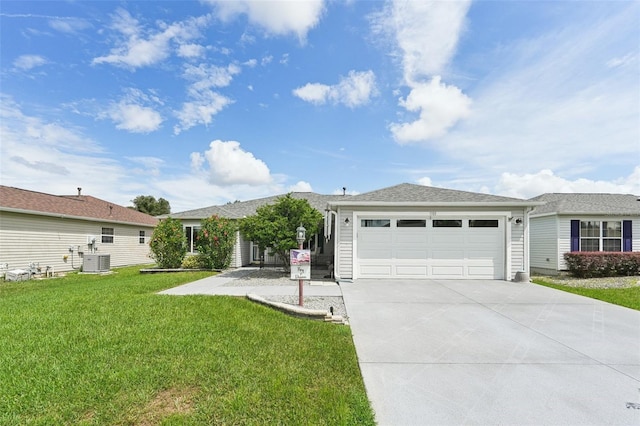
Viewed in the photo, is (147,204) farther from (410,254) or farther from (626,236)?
(626,236)

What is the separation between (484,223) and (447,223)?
1379mm

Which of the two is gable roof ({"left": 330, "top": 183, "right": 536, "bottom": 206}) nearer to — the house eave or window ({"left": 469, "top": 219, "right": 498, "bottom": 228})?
the house eave

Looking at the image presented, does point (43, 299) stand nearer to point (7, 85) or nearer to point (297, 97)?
point (7, 85)

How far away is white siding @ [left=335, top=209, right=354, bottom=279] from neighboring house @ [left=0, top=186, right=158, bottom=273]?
42.7 feet

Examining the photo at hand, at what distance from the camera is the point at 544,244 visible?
13.6 m

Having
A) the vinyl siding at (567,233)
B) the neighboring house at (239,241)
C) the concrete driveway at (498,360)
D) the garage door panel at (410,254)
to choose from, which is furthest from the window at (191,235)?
the vinyl siding at (567,233)

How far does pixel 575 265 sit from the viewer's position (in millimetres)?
11961

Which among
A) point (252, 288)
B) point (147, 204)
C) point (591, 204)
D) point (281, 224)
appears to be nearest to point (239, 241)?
point (281, 224)

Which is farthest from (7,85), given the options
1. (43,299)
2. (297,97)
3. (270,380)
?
(270,380)

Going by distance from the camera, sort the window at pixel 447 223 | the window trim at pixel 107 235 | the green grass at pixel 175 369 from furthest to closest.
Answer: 1. the window trim at pixel 107 235
2. the window at pixel 447 223
3. the green grass at pixel 175 369

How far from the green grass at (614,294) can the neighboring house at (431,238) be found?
1.60 m

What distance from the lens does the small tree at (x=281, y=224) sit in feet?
35.4

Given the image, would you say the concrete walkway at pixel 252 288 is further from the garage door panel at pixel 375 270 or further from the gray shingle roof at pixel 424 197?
the gray shingle roof at pixel 424 197

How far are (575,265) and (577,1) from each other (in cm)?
967
